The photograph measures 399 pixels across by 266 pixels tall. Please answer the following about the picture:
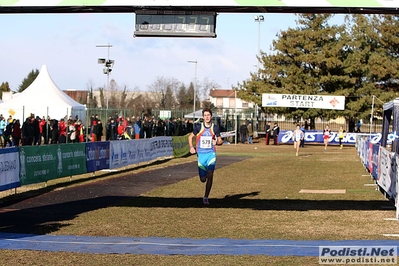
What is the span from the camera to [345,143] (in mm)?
55125

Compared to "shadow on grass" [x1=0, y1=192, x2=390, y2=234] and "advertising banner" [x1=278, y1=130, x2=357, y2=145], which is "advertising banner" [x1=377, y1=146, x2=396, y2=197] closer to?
"shadow on grass" [x1=0, y1=192, x2=390, y2=234]

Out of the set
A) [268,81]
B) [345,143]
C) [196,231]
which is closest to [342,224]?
[196,231]

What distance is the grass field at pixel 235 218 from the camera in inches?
342

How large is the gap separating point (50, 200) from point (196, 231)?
560 cm

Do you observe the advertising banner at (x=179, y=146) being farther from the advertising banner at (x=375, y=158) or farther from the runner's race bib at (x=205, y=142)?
the runner's race bib at (x=205, y=142)

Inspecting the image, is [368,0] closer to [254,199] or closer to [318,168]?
[254,199]

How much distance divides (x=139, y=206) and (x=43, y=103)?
3035cm

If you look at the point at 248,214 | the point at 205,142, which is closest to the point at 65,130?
the point at 205,142

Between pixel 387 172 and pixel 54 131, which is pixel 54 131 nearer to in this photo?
pixel 54 131

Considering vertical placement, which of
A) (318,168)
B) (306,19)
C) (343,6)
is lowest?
(318,168)

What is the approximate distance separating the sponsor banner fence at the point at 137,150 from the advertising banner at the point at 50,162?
336 centimetres

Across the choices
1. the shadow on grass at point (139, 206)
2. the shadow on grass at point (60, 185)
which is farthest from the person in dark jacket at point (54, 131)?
the shadow on grass at point (139, 206)

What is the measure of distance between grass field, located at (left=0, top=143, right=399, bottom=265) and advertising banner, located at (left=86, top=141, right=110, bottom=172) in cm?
358

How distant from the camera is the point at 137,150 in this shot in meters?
28.1
